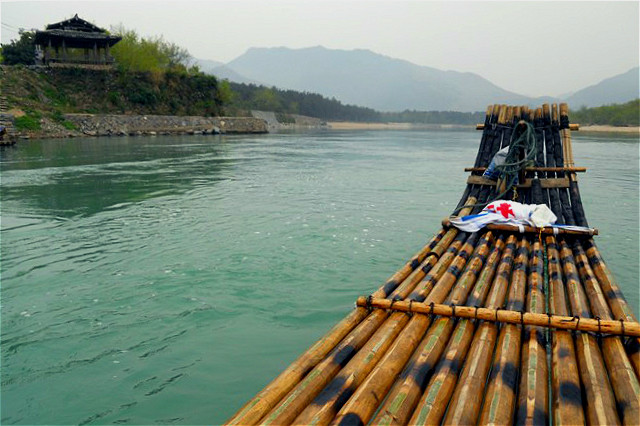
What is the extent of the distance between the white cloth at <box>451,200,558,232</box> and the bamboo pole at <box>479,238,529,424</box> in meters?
2.71

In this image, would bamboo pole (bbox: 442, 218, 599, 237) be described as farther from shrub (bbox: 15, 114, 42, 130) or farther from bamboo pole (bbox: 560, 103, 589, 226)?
shrub (bbox: 15, 114, 42, 130)

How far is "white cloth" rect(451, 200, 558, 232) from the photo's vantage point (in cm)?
695

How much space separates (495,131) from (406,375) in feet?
30.7

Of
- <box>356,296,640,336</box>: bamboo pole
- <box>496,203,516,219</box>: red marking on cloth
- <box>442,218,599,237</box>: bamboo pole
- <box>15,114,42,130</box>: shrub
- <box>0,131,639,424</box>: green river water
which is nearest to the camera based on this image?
<box>356,296,640,336</box>: bamboo pole

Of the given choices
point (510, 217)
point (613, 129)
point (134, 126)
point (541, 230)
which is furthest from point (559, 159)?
point (613, 129)

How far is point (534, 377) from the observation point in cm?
314

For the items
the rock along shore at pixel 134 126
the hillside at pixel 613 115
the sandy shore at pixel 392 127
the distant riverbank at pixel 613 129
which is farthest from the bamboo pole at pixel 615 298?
the hillside at pixel 613 115

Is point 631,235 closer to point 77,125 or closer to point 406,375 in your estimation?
Answer: point 406,375

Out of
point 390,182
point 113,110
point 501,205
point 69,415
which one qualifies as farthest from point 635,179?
point 113,110

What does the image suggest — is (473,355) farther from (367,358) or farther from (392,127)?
(392,127)

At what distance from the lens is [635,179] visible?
2122 cm

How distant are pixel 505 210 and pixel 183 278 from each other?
591 cm

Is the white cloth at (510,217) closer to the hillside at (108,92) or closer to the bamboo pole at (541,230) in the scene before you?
the bamboo pole at (541,230)

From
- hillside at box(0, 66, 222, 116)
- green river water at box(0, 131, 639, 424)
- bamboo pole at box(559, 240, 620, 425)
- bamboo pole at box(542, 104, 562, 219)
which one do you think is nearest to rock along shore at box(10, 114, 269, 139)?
hillside at box(0, 66, 222, 116)
